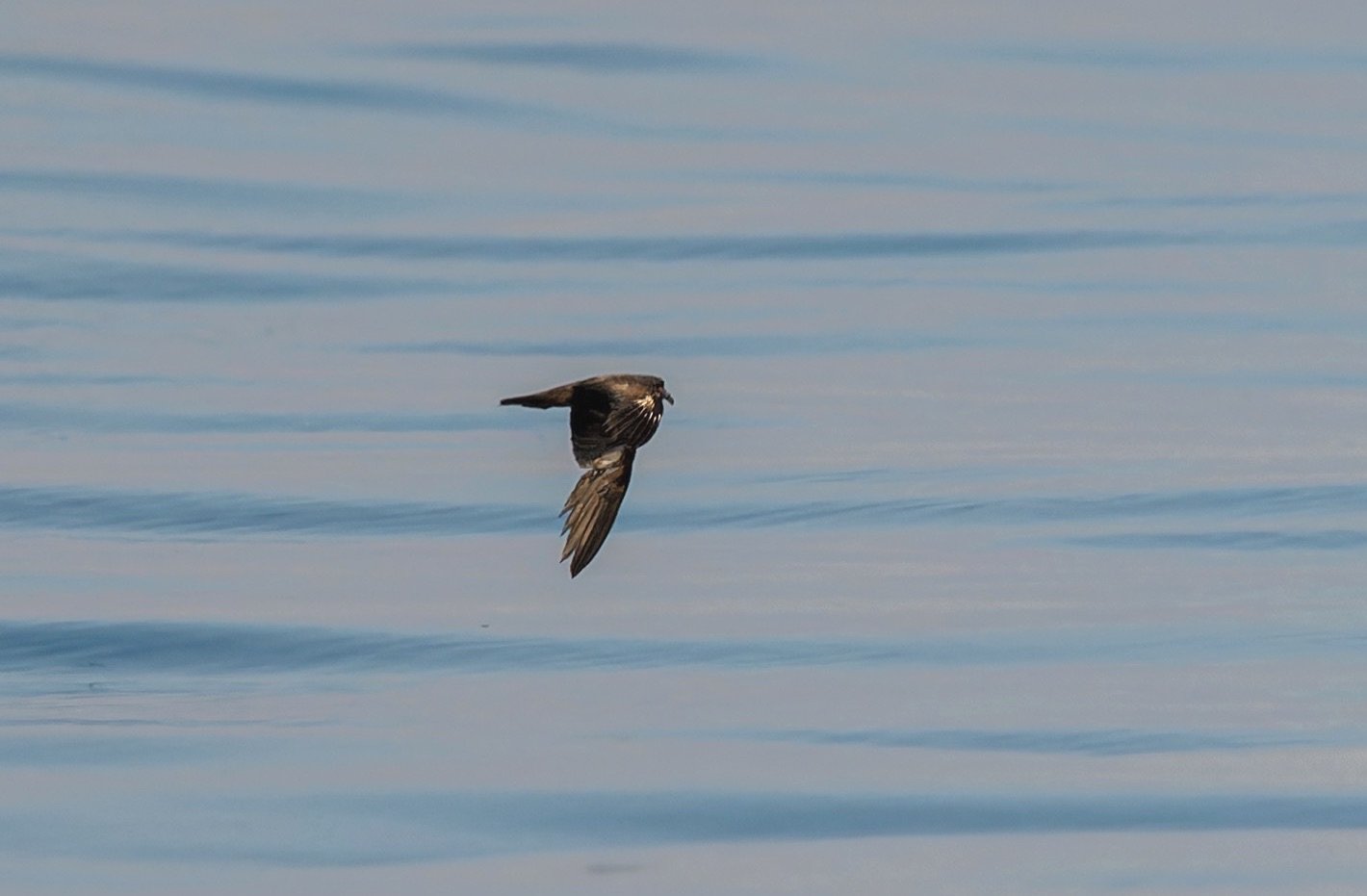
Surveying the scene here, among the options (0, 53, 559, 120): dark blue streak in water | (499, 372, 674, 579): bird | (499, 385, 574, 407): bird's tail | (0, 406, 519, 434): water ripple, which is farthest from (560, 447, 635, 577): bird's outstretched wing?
(0, 53, 559, 120): dark blue streak in water

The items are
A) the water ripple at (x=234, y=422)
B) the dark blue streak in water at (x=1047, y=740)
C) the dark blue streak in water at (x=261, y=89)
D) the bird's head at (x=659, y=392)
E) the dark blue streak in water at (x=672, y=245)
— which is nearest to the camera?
the bird's head at (x=659, y=392)

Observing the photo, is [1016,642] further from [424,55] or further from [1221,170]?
[424,55]

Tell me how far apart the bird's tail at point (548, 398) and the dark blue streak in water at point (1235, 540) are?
4617 millimetres

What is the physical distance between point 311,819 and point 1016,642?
3068 mm

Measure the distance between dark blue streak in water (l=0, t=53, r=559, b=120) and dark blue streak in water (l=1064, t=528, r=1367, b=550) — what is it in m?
10.9

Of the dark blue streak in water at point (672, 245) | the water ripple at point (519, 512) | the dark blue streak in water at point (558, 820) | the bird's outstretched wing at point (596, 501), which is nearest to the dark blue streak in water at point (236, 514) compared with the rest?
the water ripple at point (519, 512)

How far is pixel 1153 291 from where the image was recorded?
1822 centimetres

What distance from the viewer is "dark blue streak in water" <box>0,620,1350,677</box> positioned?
36.1 ft

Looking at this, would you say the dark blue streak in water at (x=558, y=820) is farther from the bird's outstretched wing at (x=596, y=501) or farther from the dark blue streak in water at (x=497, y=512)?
the dark blue streak in water at (x=497, y=512)

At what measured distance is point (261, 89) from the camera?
23359 millimetres

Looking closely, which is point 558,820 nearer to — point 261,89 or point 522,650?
point 522,650

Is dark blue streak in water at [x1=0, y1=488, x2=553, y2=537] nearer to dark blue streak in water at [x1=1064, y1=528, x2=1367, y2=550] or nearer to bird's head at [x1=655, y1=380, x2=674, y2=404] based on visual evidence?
dark blue streak in water at [x1=1064, y1=528, x2=1367, y2=550]

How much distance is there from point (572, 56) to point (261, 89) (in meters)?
3.21

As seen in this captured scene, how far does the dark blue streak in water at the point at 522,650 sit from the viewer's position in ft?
36.1
